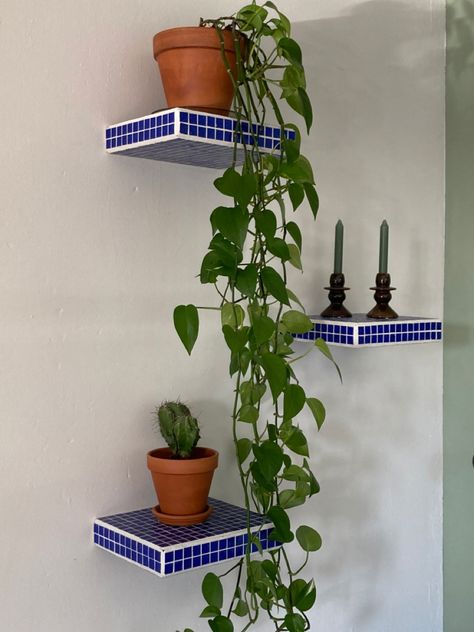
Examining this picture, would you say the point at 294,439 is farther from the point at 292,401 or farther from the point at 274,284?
the point at 274,284

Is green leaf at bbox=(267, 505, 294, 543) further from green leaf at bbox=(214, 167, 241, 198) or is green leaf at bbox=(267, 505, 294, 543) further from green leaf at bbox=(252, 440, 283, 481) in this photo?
green leaf at bbox=(214, 167, 241, 198)

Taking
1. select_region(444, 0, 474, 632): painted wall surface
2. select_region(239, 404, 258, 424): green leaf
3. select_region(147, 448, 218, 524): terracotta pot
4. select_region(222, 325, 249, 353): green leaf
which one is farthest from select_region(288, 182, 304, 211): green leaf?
Answer: select_region(444, 0, 474, 632): painted wall surface

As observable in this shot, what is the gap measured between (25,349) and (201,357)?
34cm

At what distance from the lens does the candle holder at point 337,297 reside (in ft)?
5.20

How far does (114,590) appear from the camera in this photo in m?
1.37

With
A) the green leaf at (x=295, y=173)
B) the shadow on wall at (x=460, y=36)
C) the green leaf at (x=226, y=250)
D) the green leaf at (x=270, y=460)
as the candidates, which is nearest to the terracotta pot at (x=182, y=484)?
the green leaf at (x=270, y=460)

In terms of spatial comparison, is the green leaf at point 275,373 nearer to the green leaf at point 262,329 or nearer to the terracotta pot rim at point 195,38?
the green leaf at point 262,329

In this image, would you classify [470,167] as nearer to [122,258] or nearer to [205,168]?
[205,168]

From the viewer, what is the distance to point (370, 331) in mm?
1489

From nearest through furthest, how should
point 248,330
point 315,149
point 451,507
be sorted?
point 248,330
point 315,149
point 451,507

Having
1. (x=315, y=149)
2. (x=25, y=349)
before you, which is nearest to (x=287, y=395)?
(x=25, y=349)

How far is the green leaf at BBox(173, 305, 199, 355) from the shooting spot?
1.19m

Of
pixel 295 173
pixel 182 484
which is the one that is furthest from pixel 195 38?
pixel 182 484

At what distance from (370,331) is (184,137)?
0.53 meters
